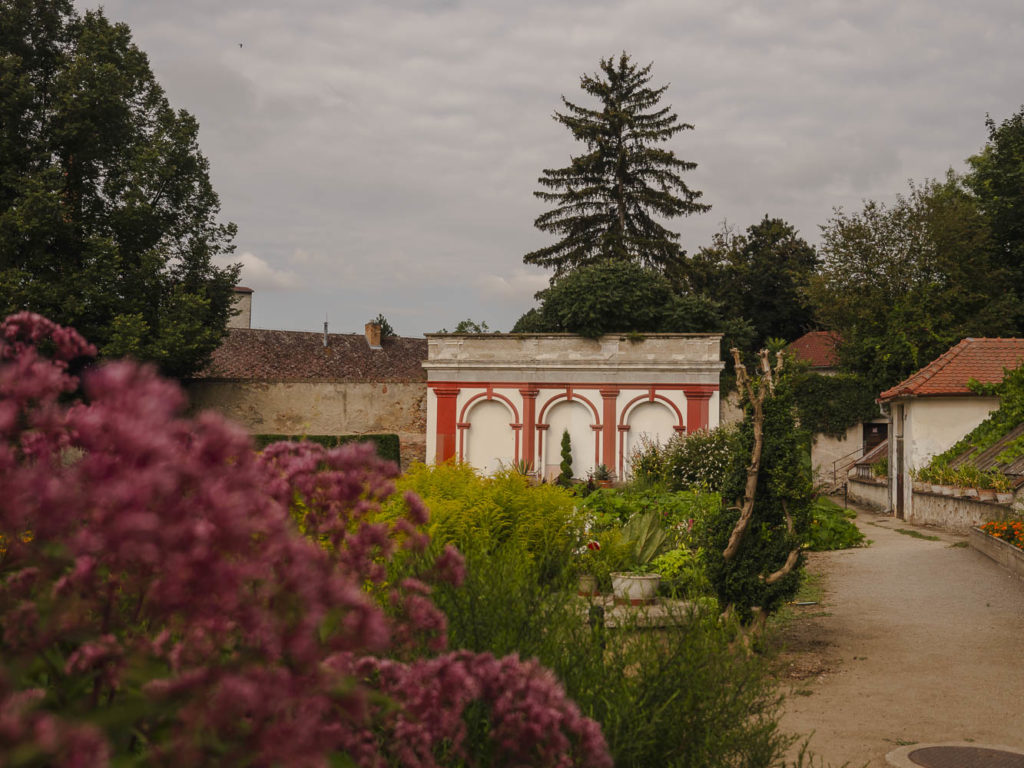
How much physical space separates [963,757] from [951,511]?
45.7 ft

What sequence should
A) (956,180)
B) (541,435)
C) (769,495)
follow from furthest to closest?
(956,180)
(541,435)
(769,495)

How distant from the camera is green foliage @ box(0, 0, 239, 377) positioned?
2212cm

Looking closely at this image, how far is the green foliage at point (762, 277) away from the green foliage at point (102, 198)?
25.2 m

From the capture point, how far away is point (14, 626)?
1.18 metres

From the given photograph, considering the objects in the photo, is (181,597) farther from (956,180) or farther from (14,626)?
(956,180)

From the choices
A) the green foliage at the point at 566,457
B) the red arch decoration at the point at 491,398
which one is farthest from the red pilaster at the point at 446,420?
the green foliage at the point at 566,457

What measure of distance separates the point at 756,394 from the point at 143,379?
7499 millimetres

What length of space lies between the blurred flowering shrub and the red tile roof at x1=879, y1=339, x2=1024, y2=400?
20787mm

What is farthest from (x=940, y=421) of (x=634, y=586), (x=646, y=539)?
(x=634, y=586)

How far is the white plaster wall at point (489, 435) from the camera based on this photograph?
26.6 metres

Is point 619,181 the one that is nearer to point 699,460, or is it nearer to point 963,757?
point 699,460

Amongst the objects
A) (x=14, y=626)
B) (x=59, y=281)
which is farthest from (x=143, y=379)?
A: (x=59, y=281)

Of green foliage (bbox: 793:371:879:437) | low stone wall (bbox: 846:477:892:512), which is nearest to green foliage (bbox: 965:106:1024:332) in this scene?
green foliage (bbox: 793:371:879:437)

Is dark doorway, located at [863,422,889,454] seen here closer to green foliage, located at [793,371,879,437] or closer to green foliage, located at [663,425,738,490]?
green foliage, located at [793,371,879,437]
